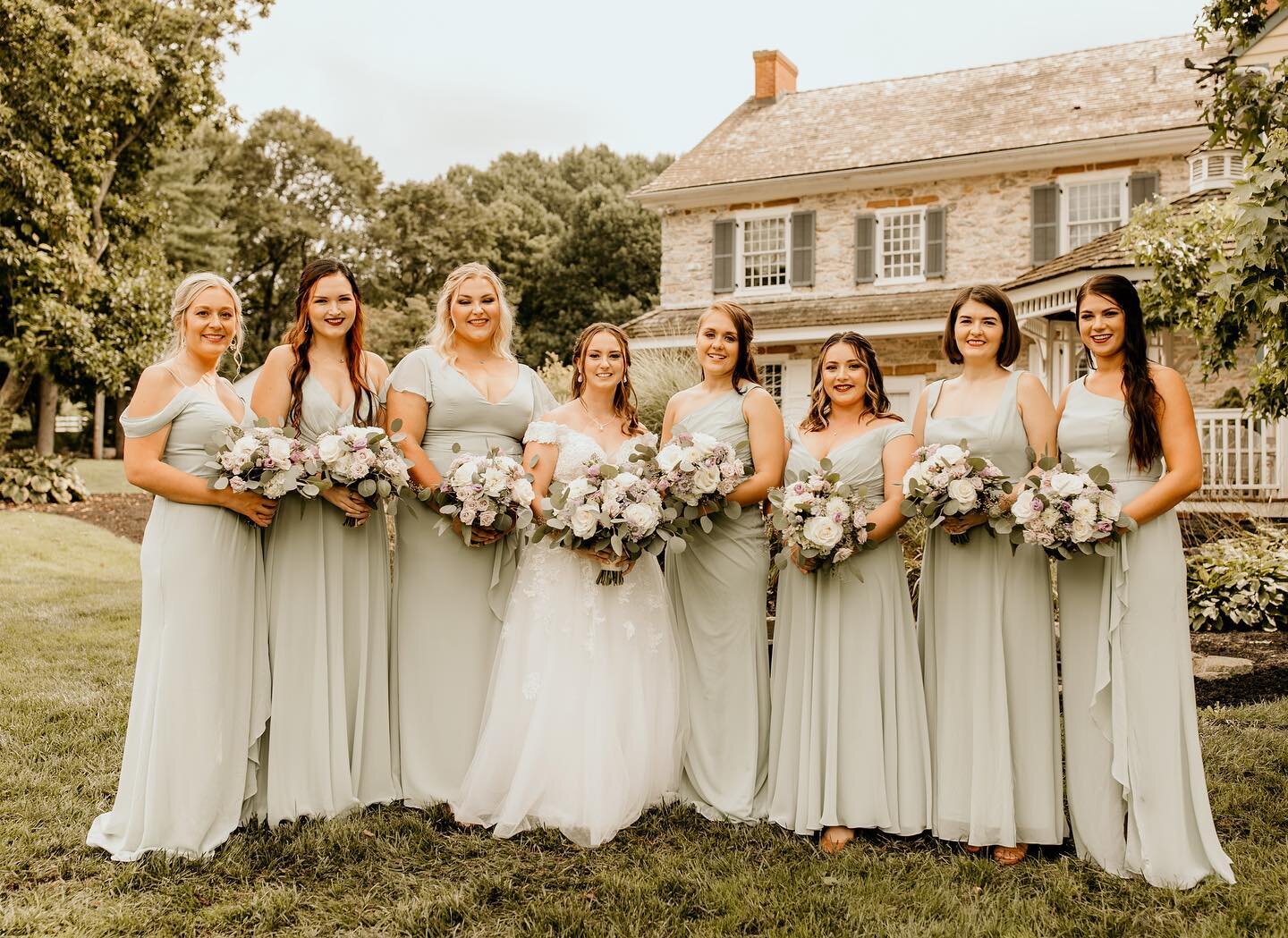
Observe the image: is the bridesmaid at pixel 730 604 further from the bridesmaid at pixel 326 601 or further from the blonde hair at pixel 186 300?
the blonde hair at pixel 186 300

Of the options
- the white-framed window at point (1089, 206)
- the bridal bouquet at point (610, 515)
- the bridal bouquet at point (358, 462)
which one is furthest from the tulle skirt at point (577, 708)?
the white-framed window at point (1089, 206)

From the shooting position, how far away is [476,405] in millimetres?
4973

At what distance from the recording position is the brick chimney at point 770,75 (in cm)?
2497

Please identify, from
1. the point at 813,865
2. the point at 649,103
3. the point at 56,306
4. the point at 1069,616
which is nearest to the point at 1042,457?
the point at 1069,616

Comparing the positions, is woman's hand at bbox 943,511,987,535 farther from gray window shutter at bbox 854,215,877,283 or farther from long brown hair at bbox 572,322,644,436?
gray window shutter at bbox 854,215,877,283

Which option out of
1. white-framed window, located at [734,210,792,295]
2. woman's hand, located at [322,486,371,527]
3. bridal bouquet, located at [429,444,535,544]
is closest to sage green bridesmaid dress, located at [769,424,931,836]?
bridal bouquet, located at [429,444,535,544]

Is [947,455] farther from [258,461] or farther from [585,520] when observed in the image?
[258,461]

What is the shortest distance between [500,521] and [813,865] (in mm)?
2005

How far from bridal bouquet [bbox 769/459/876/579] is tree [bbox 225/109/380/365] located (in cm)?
3659

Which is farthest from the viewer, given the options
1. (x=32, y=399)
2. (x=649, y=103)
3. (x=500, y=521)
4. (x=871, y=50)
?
(x=649, y=103)

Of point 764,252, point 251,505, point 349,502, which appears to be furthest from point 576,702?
point 764,252

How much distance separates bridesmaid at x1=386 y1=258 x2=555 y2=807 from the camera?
16.2ft

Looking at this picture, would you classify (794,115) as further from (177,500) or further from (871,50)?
(177,500)

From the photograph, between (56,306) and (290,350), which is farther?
(56,306)
